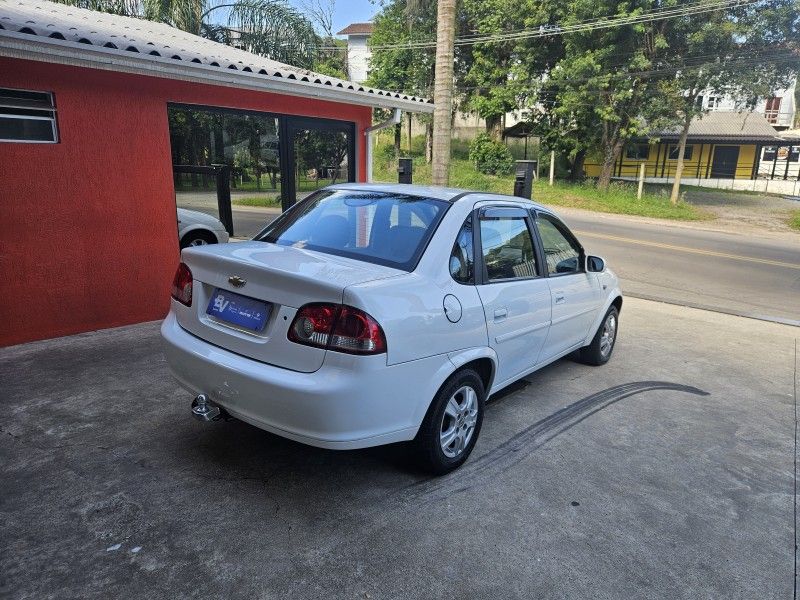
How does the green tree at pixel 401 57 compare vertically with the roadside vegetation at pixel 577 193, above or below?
above

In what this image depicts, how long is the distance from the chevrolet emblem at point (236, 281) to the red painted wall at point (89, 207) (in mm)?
3365

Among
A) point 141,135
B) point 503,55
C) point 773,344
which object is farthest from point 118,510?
point 503,55

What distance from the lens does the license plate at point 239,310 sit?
2.94m

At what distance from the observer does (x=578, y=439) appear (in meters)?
4.02

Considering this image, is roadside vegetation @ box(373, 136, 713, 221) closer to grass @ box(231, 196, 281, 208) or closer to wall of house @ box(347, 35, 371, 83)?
grass @ box(231, 196, 281, 208)

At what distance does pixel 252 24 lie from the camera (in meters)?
16.2

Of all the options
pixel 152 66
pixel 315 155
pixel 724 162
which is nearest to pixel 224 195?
pixel 315 155

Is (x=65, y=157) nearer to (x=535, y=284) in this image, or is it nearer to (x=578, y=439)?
(x=535, y=284)

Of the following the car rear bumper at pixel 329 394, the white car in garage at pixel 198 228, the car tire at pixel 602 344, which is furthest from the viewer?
the white car in garage at pixel 198 228

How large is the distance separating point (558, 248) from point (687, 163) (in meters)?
40.6

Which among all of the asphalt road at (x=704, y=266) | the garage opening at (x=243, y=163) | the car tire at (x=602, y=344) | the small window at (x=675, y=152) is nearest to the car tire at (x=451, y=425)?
the car tire at (x=602, y=344)

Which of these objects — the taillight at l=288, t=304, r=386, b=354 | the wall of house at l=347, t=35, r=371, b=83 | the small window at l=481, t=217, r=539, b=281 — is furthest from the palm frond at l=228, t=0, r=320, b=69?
the wall of house at l=347, t=35, r=371, b=83

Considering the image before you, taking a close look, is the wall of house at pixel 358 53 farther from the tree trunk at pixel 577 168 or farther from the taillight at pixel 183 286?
the taillight at pixel 183 286

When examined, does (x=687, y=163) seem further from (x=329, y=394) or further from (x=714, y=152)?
(x=329, y=394)
